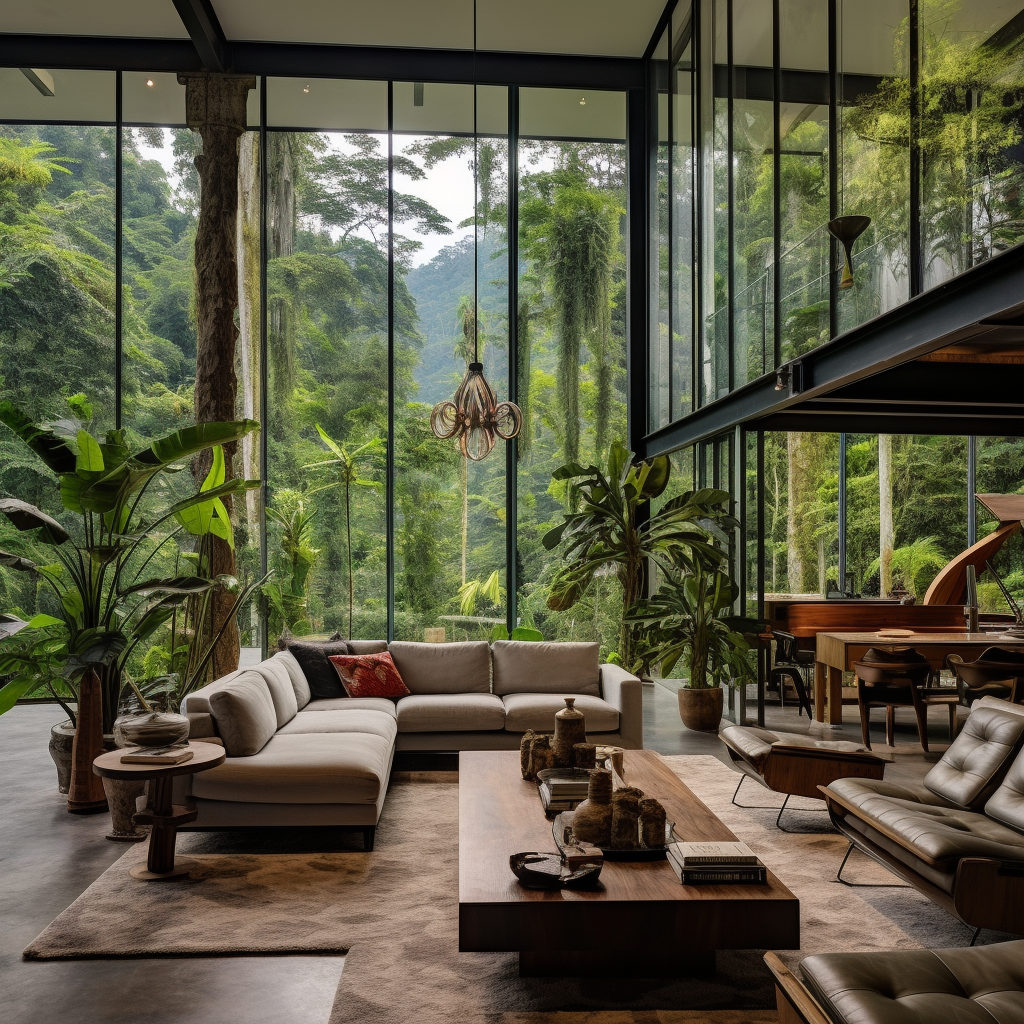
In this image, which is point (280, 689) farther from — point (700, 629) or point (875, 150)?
point (875, 150)

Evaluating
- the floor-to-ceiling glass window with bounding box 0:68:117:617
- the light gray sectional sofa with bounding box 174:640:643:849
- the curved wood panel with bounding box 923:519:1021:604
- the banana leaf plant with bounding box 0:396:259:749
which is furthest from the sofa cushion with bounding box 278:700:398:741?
the curved wood panel with bounding box 923:519:1021:604

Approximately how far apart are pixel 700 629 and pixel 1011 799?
375cm

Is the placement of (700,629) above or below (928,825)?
above

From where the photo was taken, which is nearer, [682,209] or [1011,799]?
[1011,799]

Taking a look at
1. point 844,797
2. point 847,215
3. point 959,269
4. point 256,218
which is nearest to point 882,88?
point 847,215

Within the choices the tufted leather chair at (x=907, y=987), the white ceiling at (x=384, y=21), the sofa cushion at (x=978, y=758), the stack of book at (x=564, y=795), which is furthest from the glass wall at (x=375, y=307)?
the tufted leather chair at (x=907, y=987)

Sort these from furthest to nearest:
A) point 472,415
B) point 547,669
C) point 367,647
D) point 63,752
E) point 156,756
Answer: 1. point 367,647
2. point 547,669
3. point 472,415
4. point 63,752
5. point 156,756

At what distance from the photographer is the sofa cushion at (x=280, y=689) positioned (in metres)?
5.32

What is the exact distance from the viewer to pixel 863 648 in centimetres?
720

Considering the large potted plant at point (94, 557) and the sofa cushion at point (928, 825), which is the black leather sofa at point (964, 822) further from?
the large potted plant at point (94, 557)

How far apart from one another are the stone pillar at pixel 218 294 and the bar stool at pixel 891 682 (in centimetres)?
526

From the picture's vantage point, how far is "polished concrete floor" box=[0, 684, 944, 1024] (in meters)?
2.87

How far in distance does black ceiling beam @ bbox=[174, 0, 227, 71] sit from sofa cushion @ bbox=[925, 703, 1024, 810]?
8.11 meters

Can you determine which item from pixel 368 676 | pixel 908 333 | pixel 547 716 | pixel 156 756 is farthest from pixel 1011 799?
pixel 368 676
